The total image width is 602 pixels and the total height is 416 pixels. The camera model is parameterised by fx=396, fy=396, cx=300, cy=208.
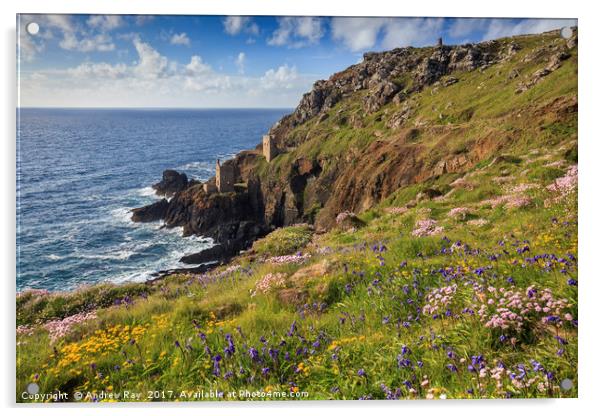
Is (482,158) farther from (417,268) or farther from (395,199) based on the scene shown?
(417,268)

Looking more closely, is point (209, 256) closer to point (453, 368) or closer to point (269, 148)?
point (269, 148)

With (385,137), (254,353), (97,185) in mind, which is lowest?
(254,353)

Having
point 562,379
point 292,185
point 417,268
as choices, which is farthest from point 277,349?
point 292,185

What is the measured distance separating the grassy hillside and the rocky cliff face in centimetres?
610

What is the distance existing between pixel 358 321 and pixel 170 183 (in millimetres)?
7047

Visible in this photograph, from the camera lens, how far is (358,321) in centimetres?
569

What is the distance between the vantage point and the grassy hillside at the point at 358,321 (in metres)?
4.66

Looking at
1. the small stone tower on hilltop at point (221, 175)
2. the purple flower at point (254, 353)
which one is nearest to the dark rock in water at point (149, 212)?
the small stone tower on hilltop at point (221, 175)

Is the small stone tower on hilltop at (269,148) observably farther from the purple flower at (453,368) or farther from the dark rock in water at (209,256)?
the purple flower at (453,368)

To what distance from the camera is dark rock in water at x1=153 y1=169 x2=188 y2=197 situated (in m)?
10.1

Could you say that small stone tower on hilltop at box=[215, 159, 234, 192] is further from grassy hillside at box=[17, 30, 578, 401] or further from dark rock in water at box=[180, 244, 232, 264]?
grassy hillside at box=[17, 30, 578, 401]

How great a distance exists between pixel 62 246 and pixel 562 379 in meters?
8.82

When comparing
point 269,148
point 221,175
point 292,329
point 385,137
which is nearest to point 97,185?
point 292,329

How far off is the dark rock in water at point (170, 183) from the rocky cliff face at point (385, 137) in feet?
5.50
